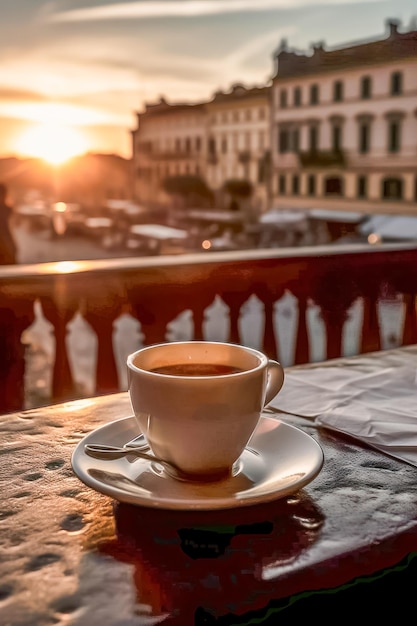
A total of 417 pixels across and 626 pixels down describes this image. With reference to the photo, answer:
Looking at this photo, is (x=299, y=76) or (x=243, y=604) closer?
(x=243, y=604)

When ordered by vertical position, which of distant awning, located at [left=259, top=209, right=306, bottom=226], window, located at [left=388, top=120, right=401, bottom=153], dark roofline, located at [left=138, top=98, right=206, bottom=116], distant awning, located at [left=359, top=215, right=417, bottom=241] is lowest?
distant awning, located at [left=359, top=215, right=417, bottom=241]

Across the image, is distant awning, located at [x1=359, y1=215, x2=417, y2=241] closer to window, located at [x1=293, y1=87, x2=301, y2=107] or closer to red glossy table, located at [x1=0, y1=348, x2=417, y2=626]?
window, located at [x1=293, y1=87, x2=301, y2=107]

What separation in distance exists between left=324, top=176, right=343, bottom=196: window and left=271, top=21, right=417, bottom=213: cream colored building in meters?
0.05

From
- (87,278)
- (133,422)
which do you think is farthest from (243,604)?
(87,278)

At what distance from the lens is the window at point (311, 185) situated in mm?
33469

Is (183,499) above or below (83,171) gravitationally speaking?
below

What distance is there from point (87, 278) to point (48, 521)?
1470 mm

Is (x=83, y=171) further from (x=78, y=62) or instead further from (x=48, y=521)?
(x=48, y=521)

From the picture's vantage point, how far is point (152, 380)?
Answer: 2.13 ft

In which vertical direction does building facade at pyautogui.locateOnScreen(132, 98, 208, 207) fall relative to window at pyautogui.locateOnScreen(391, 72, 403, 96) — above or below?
below

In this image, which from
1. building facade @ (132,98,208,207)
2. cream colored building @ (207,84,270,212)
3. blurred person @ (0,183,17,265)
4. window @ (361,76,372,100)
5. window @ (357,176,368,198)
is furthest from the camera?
cream colored building @ (207,84,270,212)

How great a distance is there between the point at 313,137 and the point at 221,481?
34.5m

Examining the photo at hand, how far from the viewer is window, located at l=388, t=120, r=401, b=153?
3062cm

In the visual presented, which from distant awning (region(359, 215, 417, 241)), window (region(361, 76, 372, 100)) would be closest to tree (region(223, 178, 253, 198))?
distant awning (region(359, 215, 417, 241))
